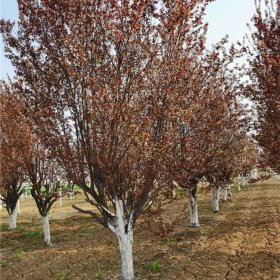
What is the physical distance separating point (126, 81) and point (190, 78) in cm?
244

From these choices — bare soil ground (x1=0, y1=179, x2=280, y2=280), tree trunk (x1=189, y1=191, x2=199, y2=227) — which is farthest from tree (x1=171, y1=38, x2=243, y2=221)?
bare soil ground (x1=0, y1=179, x2=280, y2=280)

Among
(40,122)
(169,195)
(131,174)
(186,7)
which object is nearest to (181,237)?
(169,195)

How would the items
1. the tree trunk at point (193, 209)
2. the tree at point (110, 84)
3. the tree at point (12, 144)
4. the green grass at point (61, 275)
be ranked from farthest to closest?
1. the tree trunk at point (193, 209)
2. the tree at point (12, 144)
3. the green grass at point (61, 275)
4. the tree at point (110, 84)

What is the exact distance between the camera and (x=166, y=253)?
1227cm

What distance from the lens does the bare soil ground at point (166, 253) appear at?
10203 mm

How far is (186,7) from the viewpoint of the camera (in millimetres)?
7762

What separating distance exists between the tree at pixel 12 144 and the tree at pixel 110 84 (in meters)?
2.78

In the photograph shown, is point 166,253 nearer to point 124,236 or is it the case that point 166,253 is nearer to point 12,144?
point 124,236

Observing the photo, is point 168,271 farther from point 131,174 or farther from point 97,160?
point 97,160

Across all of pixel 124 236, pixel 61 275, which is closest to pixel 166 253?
pixel 61 275

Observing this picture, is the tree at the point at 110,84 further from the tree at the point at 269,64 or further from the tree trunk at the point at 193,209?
the tree trunk at the point at 193,209

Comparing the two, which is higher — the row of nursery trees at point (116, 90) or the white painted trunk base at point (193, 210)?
the row of nursery trees at point (116, 90)

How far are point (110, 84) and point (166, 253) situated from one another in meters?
7.16

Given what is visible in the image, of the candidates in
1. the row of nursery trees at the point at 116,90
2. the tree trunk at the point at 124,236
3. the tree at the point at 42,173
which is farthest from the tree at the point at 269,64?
the tree at the point at 42,173
